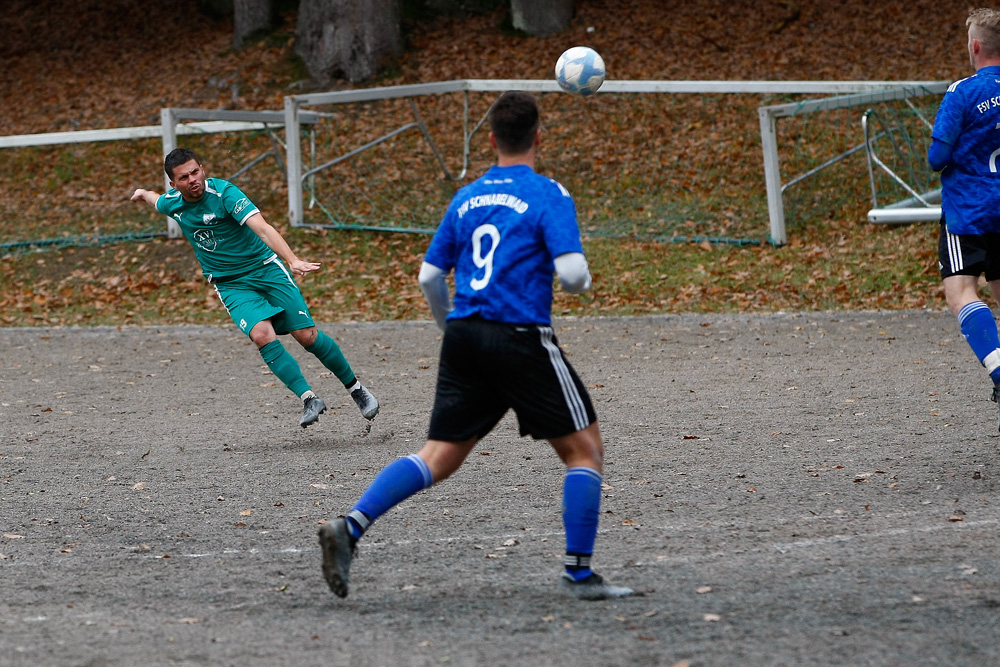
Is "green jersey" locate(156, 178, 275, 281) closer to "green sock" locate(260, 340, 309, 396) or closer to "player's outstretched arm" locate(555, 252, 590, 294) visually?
"green sock" locate(260, 340, 309, 396)

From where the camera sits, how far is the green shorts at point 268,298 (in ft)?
24.3

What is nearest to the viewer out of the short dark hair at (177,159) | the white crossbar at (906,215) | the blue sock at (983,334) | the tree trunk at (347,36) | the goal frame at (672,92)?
the blue sock at (983,334)

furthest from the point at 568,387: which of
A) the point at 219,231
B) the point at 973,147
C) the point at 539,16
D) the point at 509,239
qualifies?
the point at 539,16

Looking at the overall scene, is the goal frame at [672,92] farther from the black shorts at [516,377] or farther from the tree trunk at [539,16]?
the black shorts at [516,377]

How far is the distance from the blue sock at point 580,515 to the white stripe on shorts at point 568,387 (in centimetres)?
18

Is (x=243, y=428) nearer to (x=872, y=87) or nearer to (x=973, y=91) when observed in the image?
(x=973, y=91)

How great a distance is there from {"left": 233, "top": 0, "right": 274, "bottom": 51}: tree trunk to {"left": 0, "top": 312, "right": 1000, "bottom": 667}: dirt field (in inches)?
600

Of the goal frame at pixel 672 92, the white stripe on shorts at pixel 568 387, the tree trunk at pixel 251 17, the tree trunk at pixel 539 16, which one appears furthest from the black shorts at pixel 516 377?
the tree trunk at pixel 251 17

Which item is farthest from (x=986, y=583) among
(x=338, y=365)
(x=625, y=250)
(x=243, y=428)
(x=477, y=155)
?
(x=477, y=155)

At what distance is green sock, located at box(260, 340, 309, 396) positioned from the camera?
7363 millimetres

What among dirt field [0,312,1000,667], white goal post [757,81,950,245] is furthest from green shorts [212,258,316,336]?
white goal post [757,81,950,245]

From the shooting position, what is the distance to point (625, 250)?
14766 millimetres

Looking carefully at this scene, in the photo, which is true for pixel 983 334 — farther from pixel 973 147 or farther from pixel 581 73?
pixel 581 73

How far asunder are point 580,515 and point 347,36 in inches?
717
